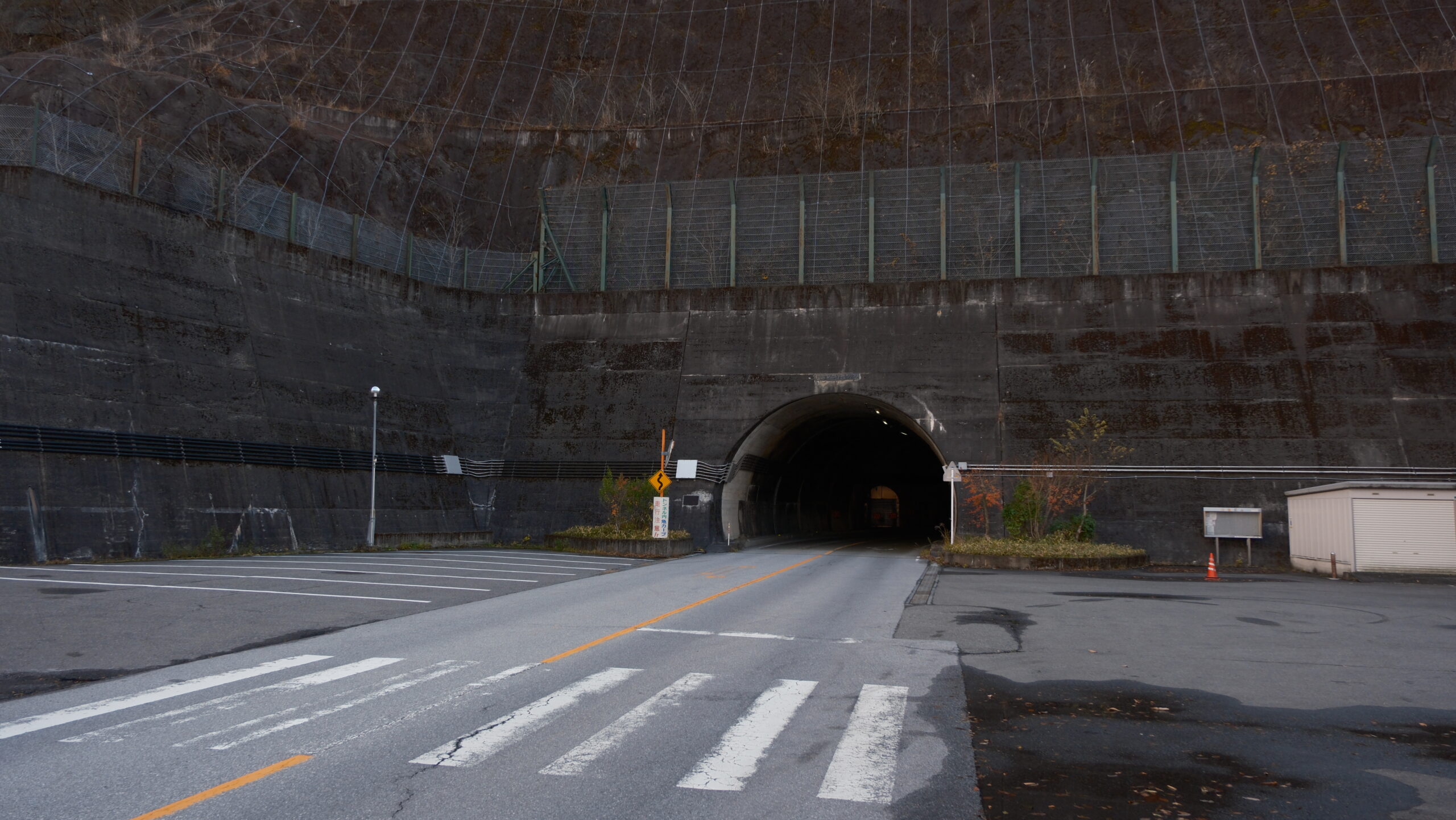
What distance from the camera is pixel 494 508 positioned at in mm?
31391

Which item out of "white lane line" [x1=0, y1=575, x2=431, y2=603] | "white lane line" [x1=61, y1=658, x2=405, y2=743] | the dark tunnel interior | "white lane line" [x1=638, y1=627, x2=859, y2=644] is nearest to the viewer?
"white lane line" [x1=61, y1=658, x2=405, y2=743]

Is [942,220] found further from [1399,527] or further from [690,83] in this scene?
[690,83]

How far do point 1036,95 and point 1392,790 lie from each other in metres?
40.1

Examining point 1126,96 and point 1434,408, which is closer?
point 1434,408

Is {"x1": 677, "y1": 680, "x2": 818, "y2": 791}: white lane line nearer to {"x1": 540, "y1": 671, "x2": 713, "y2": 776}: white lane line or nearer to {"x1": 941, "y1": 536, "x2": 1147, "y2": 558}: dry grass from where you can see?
{"x1": 540, "y1": 671, "x2": 713, "y2": 776}: white lane line

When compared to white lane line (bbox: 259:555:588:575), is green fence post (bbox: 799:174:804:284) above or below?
above

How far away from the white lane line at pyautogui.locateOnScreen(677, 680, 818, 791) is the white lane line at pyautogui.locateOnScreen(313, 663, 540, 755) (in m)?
2.24

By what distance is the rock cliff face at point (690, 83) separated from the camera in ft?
122

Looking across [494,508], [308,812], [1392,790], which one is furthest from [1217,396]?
[308,812]

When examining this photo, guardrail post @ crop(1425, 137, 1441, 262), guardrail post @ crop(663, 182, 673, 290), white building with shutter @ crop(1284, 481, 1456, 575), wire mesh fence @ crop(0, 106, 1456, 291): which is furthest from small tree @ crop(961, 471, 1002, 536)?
guardrail post @ crop(1425, 137, 1441, 262)

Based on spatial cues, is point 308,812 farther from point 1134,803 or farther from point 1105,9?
point 1105,9

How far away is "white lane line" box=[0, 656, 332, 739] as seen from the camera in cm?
654

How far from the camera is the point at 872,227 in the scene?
33469mm

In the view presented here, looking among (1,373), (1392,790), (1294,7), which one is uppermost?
(1294,7)
